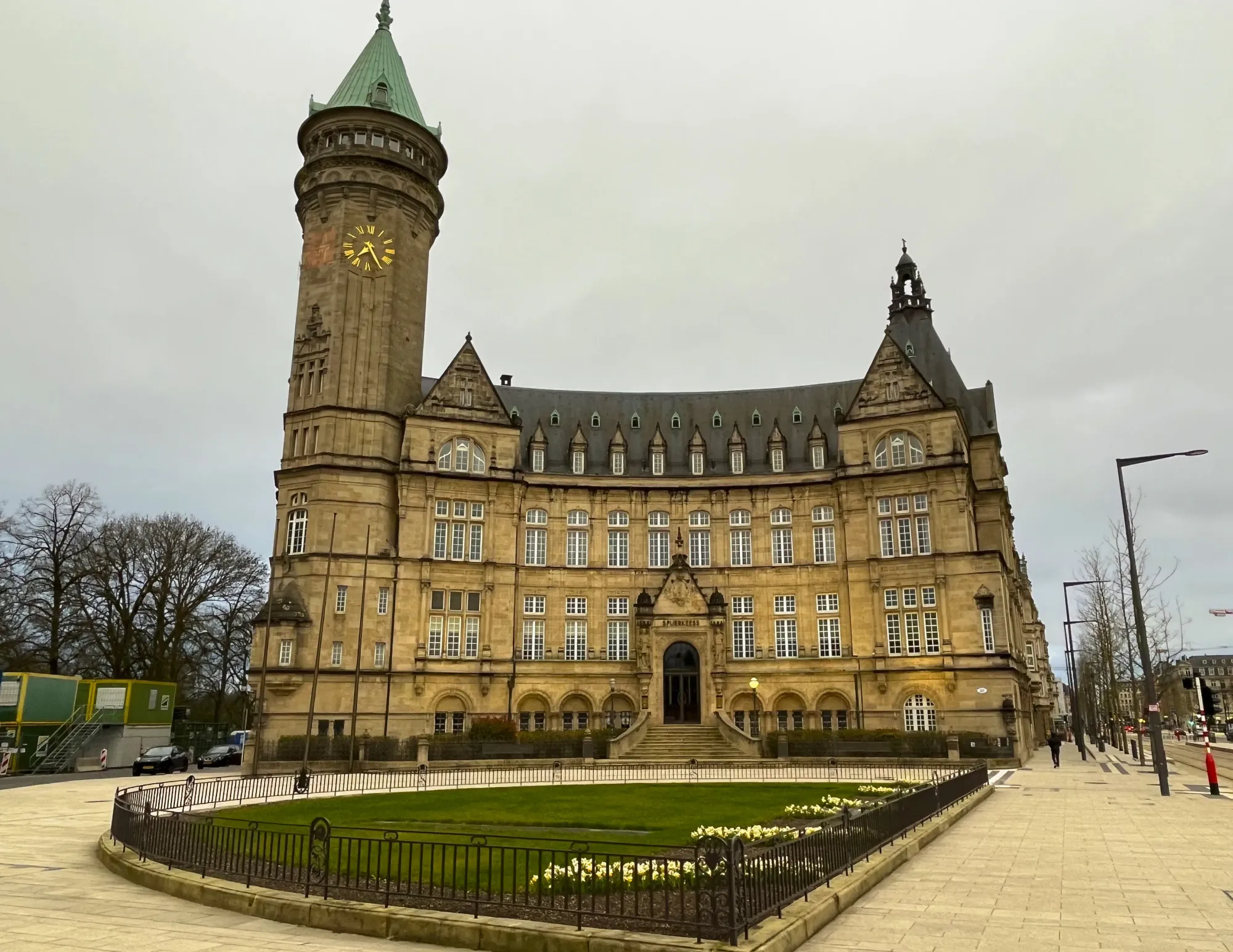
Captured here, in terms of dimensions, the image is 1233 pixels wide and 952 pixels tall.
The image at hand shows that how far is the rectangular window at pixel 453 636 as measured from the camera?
52.4m

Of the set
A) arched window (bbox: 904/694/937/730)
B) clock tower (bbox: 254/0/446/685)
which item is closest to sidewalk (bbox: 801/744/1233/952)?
arched window (bbox: 904/694/937/730)

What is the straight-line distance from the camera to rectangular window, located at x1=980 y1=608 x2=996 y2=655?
4941cm

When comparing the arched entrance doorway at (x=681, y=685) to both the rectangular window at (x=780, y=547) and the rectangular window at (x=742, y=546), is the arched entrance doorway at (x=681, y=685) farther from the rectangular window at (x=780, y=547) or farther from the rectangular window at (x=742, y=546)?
the rectangular window at (x=780, y=547)

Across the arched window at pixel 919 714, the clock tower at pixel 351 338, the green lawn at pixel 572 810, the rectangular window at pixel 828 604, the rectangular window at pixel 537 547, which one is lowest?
the green lawn at pixel 572 810

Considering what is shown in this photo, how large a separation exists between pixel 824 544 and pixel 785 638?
6.35 m

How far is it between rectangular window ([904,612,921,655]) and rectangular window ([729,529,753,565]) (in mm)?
10117

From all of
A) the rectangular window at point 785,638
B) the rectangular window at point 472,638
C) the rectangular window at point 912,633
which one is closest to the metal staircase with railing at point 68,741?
the rectangular window at point 472,638

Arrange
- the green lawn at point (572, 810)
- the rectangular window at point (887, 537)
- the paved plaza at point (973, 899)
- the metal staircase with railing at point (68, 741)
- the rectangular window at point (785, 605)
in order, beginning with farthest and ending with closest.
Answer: the rectangular window at point (785, 605), the rectangular window at point (887, 537), the metal staircase with railing at point (68, 741), the green lawn at point (572, 810), the paved plaza at point (973, 899)

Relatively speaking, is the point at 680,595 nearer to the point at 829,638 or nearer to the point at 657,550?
the point at 657,550

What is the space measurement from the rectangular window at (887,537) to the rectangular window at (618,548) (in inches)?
625

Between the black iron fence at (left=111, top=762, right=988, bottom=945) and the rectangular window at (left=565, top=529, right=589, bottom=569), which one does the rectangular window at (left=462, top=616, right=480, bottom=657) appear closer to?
the rectangular window at (left=565, top=529, right=589, bottom=569)

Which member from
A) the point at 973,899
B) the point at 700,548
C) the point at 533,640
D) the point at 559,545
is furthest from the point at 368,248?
the point at 973,899

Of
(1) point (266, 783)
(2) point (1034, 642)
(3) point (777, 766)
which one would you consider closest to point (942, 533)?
(3) point (777, 766)

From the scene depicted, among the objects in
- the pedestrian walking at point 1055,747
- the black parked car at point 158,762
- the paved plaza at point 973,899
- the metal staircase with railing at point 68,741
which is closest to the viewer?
the paved plaza at point 973,899
